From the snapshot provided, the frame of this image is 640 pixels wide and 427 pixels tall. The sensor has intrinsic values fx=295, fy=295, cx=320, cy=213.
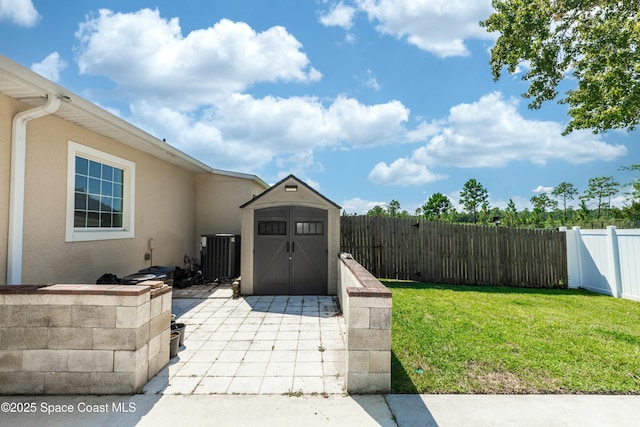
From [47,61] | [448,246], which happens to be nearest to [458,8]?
[448,246]

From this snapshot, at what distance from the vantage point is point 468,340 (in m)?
4.03

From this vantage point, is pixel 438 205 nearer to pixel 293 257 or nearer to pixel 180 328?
pixel 293 257

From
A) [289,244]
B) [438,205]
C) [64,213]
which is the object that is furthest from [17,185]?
[438,205]

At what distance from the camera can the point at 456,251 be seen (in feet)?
27.4

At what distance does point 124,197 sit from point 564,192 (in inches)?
Answer: 1876

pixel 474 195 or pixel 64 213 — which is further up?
pixel 474 195

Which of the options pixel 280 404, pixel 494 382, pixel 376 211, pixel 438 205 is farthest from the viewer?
pixel 438 205

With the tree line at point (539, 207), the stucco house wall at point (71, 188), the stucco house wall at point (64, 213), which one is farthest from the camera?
the tree line at point (539, 207)

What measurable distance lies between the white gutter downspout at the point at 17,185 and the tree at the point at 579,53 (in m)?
10.3

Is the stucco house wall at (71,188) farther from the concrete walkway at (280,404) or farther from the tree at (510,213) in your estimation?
the tree at (510,213)

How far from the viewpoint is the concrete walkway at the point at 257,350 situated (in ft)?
9.75

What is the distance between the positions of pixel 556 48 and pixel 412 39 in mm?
4598

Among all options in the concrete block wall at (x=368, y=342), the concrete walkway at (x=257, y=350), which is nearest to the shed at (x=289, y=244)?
the concrete walkway at (x=257, y=350)

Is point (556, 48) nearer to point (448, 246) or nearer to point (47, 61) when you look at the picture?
point (448, 246)
